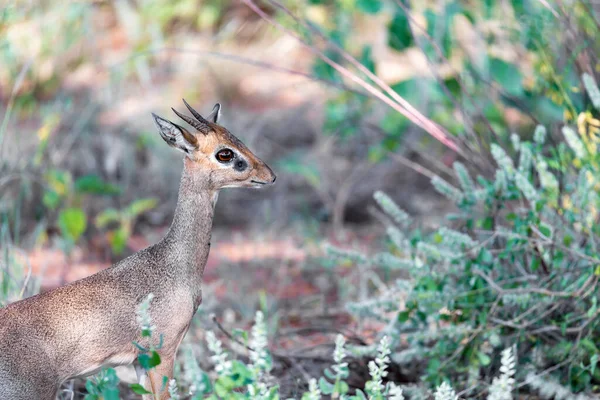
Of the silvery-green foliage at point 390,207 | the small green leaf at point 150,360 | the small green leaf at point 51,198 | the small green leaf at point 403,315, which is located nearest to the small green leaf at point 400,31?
the silvery-green foliage at point 390,207

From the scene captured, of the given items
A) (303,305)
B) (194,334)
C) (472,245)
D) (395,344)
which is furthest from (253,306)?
(472,245)

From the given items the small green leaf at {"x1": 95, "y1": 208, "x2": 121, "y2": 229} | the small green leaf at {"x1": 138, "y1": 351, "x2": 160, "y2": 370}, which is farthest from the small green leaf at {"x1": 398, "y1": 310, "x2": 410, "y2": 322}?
the small green leaf at {"x1": 95, "y1": 208, "x2": 121, "y2": 229}

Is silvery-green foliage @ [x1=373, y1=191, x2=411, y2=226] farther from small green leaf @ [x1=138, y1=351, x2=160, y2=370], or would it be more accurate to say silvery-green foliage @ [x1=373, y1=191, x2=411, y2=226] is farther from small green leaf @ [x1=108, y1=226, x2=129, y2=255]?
small green leaf @ [x1=108, y1=226, x2=129, y2=255]

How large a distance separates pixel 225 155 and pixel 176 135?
0.17 meters

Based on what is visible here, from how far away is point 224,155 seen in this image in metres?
2.94

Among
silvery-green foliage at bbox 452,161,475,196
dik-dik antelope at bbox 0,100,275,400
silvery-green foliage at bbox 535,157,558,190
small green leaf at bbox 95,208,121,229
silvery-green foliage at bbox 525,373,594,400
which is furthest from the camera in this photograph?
small green leaf at bbox 95,208,121,229

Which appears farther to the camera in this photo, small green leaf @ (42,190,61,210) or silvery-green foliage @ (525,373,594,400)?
small green leaf @ (42,190,61,210)

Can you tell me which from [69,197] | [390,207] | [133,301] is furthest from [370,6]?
[133,301]

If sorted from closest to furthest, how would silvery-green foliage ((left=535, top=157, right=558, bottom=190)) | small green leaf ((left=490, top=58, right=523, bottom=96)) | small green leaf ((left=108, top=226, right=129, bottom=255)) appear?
silvery-green foliage ((left=535, top=157, right=558, bottom=190)) → small green leaf ((left=490, top=58, right=523, bottom=96)) → small green leaf ((left=108, top=226, right=129, bottom=255))

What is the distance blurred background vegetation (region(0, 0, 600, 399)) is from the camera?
3.44 metres

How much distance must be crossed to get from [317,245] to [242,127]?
5.39 ft

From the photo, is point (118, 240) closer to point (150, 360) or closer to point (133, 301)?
point (133, 301)

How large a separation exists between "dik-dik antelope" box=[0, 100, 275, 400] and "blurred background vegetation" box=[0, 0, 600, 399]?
0.52 meters

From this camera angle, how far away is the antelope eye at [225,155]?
2939mm
